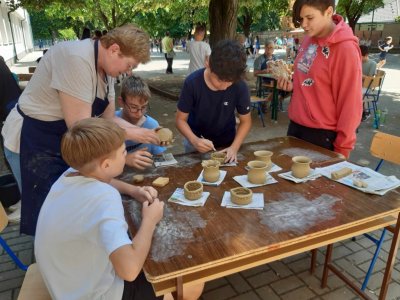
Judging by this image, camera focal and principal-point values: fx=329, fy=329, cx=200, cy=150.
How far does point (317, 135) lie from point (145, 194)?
1470mm

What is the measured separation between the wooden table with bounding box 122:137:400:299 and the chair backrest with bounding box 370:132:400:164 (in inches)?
31.4

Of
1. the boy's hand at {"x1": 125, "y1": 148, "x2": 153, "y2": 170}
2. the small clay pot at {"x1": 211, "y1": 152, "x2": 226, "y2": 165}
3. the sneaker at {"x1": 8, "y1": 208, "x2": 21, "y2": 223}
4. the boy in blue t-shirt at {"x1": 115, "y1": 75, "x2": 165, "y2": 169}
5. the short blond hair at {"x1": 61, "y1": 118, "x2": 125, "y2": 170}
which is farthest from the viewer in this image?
the sneaker at {"x1": 8, "y1": 208, "x2": 21, "y2": 223}

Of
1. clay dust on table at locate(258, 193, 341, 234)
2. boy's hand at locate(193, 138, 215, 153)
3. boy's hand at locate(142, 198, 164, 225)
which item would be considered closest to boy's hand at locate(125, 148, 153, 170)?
boy's hand at locate(193, 138, 215, 153)

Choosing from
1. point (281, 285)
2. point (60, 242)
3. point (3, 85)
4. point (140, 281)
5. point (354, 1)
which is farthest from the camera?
point (354, 1)

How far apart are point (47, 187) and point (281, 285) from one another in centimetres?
177

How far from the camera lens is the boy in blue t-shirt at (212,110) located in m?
2.46

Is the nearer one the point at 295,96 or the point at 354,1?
the point at 295,96

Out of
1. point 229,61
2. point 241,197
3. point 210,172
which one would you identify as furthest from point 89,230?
point 229,61

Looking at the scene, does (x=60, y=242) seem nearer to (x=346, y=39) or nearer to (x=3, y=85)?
(x=346, y=39)

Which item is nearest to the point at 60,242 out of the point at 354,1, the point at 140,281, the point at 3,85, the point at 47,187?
the point at 140,281

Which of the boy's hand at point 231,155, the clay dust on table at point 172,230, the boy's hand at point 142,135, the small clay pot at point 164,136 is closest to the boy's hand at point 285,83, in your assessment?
the boy's hand at point 231,155

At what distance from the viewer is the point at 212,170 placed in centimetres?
195

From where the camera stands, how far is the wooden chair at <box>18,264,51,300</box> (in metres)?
1.54

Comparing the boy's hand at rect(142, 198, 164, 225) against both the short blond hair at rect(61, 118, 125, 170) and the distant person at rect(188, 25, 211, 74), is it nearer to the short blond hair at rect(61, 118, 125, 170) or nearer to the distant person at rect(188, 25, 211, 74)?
the short blond hair at rect(61, 118, 125, 170)
